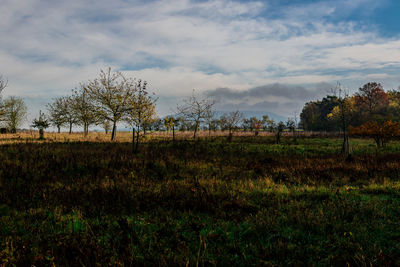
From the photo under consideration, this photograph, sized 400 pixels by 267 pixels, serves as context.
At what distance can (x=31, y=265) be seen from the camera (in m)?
3.43

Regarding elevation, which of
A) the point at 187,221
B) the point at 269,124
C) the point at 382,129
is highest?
the point at 269,124

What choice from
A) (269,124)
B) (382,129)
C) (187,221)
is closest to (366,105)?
(269,124)

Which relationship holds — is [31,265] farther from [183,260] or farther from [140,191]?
[140,191]

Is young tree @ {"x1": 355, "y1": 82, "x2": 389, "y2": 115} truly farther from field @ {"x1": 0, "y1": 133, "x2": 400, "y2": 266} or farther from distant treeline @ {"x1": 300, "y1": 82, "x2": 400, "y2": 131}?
field @ {"x1": 0, "y1": 133, "x2": 400, "y2": 266}

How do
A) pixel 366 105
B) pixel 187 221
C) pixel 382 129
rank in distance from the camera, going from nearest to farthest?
pixel 187 221 → pixel 382 129 → pixel 366 105

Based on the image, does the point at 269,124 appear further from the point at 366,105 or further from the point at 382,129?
the point at 382,129

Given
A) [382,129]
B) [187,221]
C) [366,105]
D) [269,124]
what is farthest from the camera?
[269,124]

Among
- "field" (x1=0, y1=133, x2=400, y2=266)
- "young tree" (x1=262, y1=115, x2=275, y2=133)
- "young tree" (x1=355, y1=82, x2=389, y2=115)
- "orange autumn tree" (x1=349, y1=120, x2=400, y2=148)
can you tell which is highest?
"young tree" (x1=355, y1=82, x2=389, y2=115)

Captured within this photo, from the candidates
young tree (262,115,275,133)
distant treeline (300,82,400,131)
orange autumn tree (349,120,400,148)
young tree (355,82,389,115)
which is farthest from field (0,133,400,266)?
young tree (355,82,389,115)

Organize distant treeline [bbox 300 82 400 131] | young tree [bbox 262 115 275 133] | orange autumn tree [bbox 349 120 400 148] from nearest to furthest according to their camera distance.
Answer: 1. orange autumn tree [bbox 349 120 400 148]
2. young tree [bbox 262 115 275 133]
3. distant treeline [bbox 300 82 400 131]

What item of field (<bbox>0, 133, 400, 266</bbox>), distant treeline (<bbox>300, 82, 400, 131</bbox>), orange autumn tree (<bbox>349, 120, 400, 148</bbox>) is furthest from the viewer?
distant treeline (<bbox>300, 82, 400, 131</bbox>)

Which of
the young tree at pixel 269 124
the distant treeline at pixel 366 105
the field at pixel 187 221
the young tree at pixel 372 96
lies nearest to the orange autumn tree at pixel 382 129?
the field at pixel 187 221

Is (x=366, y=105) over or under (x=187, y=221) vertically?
over

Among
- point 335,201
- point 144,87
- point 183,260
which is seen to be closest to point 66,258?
point 183,260
